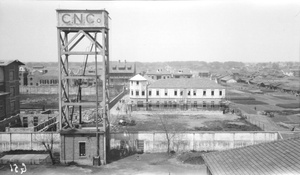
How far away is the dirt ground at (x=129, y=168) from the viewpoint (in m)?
22.9

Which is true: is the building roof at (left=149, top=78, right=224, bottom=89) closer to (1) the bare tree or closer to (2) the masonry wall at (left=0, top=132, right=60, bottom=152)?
(1) the bare tree

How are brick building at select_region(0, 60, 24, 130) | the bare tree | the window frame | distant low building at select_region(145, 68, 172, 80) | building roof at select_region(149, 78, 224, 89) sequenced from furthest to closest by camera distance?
distant low building at select_region(145, 68, 172, 80) < building roof at select_region(149, 78, 224, 89) < brick building at select_region(0, 60, 24, 130) < the bare tree < the window frame

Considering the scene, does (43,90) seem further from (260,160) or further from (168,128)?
(260,160)

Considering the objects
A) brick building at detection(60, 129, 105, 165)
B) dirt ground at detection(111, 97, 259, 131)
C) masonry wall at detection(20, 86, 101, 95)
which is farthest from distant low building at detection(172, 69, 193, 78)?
brick building at detection(60, 129, 105, 165)

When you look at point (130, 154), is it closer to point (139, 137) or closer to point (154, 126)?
point (139, 137)

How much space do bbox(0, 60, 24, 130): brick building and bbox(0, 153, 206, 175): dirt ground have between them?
18403 millimetres

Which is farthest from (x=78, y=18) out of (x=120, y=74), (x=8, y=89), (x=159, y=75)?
(x=120, y=74)

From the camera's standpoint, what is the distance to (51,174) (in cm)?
2244

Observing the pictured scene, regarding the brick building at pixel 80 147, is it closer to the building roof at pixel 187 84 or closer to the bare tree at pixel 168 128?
the bare tree at pixel 168 128

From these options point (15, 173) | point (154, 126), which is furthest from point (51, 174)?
point (154, 126)

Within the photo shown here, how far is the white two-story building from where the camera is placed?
55469mm

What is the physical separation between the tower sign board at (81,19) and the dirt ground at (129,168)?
11.9 m

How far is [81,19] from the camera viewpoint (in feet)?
78.2

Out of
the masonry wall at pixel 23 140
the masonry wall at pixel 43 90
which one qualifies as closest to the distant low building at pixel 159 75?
the masonry wall at pixel 43 90
